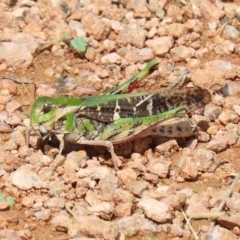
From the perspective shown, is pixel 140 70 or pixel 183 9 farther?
pixel 183 9

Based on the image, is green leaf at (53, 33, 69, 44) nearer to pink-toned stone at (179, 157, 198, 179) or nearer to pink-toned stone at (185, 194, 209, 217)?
pink-toned stone at (179, 157, 198, 179)

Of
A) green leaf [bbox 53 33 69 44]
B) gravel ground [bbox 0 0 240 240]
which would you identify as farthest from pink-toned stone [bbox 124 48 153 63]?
green leaf [bbox 53 33 69 44]

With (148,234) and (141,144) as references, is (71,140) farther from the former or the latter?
(148,234)

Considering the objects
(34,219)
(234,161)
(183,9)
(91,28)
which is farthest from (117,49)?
(34,219)

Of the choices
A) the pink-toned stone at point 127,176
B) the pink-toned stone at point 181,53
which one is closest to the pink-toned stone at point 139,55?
the pink-toned stone at point 181,53

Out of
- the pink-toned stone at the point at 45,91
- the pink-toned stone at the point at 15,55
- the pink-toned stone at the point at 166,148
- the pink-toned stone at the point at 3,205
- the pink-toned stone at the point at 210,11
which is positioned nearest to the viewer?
the pink-toned stone at the point at 3,205

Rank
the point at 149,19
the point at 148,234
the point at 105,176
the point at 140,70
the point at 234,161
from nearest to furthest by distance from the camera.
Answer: the point at 148,234 → the point at 105,176 → the point at 234,161 → the point at 140,70 → the point at 149,19

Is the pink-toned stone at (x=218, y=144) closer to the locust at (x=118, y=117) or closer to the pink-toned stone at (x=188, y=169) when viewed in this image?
the locust at (x=118, y=117)
